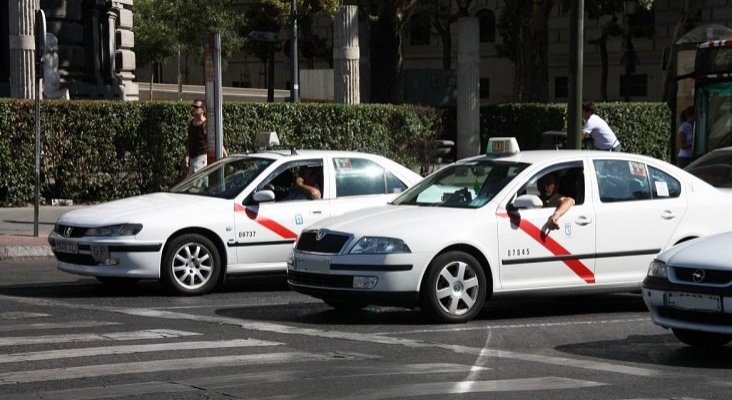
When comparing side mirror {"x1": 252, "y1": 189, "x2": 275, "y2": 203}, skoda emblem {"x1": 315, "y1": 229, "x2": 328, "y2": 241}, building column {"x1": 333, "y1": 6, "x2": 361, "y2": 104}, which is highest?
building column {"x1": 333, "y1": 6, "x2": 361, "y2": 104}

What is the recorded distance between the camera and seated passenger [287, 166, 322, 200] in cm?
1464

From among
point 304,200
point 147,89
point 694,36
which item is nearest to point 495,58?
point 147,89

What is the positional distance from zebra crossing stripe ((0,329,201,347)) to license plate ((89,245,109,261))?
8.30ft

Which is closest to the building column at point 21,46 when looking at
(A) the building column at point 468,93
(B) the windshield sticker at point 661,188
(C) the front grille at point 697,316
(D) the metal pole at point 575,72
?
(A) the building column at point 468,93

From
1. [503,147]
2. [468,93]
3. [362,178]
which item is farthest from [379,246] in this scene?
[468,93]

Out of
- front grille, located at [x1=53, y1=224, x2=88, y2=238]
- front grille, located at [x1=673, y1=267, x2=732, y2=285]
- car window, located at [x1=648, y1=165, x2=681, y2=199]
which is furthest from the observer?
front grille, located at [x1=53, y1=224, x2=88, y2=238]

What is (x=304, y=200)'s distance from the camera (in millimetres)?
14594

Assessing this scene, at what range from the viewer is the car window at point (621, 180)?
41.7ft

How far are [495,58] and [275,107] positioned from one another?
41324 mm

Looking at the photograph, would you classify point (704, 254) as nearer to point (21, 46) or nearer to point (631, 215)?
point (631, 215)

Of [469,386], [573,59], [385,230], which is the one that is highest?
[573,59]

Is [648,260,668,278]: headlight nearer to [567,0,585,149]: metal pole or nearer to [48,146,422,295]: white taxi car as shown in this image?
[48,146,422,295]: white taxi car

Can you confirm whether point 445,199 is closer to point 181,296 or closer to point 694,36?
point 181,296

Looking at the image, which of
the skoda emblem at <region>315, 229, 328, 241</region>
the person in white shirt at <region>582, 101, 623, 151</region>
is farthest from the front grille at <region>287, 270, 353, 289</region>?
the person in white shirt at <region>582, 101, 623, 151</region>
